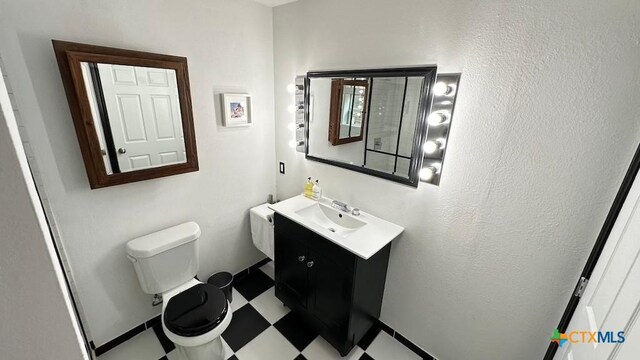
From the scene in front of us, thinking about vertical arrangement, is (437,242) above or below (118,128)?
below

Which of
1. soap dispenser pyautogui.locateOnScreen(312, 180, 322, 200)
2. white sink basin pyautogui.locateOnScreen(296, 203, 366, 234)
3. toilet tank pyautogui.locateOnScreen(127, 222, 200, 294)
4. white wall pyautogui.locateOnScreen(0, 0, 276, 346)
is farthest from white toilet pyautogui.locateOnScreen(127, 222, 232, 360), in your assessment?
soap dispenser pyautogui.locateOnScreen(312, 180, 322, 200)

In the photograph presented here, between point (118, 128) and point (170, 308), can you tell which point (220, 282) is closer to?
point (170, 308)

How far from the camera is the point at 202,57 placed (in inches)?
Result: 64.5

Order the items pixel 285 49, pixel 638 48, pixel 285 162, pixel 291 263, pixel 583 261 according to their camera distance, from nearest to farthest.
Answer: pixel 638 48
pixel 583 261
pixel 291 263
pixel 285 49
pixel 285 162

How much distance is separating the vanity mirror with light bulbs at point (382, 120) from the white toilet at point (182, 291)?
1086 millimetres

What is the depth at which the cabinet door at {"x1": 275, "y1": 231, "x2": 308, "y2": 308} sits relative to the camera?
1698 millimetres

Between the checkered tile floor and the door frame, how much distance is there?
0.88 m

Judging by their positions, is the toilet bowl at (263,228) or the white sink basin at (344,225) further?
the toilet bowl at (263,228)

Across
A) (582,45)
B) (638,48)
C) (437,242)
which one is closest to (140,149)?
(437,242)

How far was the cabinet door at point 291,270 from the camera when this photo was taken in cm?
170

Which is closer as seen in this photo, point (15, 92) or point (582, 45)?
point (582, 45)

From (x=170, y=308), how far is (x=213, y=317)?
272 millimetres

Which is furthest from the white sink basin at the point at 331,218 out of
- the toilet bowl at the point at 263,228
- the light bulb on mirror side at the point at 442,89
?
the light bulb on mirror side at the point at 442,89

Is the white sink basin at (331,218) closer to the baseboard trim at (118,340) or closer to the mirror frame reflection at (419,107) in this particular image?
the mirror frame reflection at (419,107)
